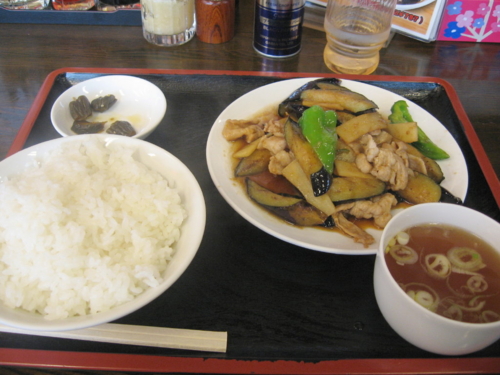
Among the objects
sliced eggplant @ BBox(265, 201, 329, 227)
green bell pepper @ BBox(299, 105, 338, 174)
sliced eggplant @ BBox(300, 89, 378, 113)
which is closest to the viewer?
sliced eggplant @ BBox(265, 201, 329, 227)

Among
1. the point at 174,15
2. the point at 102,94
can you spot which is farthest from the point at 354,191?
the point at 174,15

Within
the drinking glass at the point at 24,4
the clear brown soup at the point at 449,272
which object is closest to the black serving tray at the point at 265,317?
the clear brown soup at the point at 449,272

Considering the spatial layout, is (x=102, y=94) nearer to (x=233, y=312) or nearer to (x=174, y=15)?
(x=174, y=15)

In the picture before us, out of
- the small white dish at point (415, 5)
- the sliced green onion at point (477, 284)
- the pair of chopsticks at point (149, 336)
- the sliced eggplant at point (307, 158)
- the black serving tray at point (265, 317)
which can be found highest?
the small white dish at point (415, 5)

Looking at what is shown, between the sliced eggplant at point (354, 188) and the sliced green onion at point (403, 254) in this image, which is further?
the sliced eggplant at point (354, 188)

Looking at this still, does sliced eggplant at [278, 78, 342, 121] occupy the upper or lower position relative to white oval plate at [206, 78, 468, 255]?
upper

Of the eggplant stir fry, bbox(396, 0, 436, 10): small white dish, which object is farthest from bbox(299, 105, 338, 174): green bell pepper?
bbox(396, 0, 436, 10): small white dish

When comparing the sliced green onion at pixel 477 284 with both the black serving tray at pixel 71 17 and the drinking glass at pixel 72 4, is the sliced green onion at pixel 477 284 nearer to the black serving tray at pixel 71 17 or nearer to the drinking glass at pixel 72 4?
the black serving tray at pixel 71 17

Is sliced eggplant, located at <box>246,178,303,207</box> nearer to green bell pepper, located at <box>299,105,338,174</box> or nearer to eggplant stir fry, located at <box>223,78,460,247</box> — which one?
eggplant stir fry, located at <box>223,78,460,247</box>
